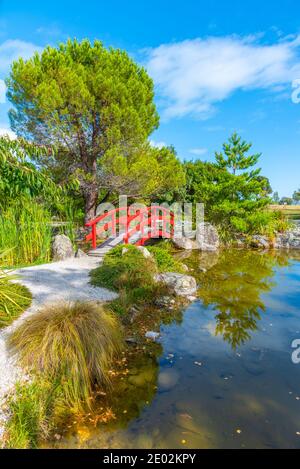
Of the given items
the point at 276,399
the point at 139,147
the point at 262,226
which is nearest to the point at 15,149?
the point at 276,399

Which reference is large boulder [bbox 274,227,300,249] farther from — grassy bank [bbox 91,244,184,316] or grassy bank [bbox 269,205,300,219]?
grassy bank [bbox 91,244,184,316]

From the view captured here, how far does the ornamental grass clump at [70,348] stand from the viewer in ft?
10.1

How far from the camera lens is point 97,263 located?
26.2 ft

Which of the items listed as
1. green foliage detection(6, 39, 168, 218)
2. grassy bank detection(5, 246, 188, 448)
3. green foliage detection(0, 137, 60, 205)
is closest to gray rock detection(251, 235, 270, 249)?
green foliage detection(6, 39, 168, 218)

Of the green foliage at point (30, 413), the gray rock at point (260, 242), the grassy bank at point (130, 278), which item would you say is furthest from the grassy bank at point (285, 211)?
the green foliage at point (30, 413)

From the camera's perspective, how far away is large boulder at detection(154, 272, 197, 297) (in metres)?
6.57

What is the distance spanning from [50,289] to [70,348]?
9.30 feet

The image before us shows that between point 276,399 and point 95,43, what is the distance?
13.0m

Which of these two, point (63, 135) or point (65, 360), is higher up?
point (63, 135)

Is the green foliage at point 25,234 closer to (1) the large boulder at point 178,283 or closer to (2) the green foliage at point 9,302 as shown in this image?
(2) the green foliage at point 9,302

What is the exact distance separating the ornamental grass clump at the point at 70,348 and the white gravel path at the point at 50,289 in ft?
0.56

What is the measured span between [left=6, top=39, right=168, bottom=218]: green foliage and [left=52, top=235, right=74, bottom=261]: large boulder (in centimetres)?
363

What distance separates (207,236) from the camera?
1305 cm

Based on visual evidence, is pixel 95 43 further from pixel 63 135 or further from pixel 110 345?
pixel 110 345
